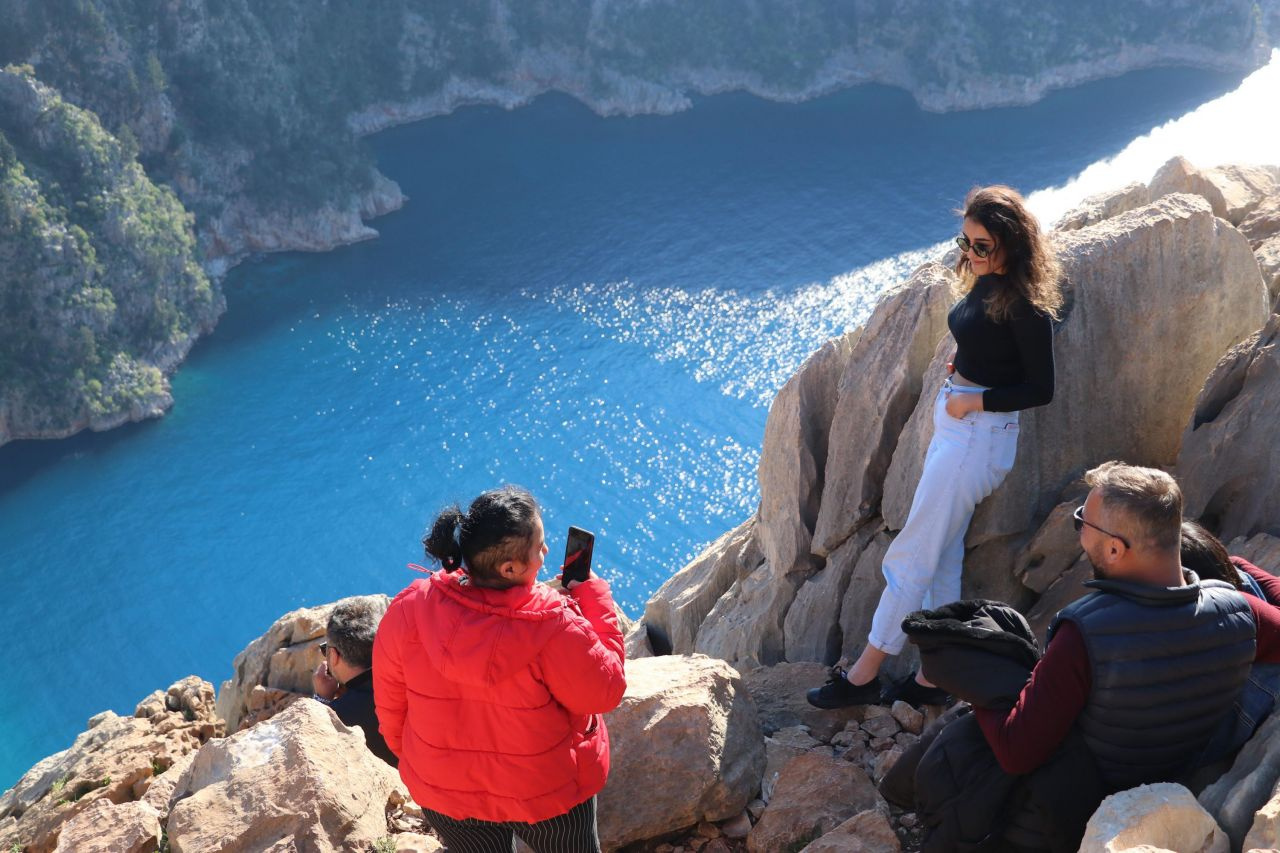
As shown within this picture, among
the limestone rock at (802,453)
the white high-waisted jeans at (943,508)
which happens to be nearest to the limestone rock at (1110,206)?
the limestone rock at (802,453)

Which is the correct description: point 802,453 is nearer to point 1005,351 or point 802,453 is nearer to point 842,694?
point 842,694

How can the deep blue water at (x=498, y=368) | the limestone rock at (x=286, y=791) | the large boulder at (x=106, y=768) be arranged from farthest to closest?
the deep blue water at (x=498, y=368) → the large boulder at (x=106, y=768) → the limestone rock at (x=286, y=791)

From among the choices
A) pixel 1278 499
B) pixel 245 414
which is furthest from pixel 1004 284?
pixel 245 414

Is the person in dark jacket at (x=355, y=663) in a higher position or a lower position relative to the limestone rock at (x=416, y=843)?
higher

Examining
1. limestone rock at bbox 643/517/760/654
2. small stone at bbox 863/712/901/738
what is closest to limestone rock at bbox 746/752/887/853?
small stone at bbox 863/712/901/738

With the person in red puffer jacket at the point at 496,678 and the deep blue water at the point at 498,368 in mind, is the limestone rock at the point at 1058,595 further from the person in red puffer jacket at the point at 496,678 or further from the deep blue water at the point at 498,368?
the deep blue water at the point at 498,368

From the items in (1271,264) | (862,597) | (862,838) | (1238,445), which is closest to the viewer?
(862,838)

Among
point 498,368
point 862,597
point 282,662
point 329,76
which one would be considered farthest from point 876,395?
point 329,76

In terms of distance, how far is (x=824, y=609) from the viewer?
9977 mm

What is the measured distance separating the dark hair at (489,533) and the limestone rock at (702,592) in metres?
7.78

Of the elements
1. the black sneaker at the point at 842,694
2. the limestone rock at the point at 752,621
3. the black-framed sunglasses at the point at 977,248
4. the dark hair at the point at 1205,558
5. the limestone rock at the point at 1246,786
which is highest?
the black-framed sunglasses at the point at 977,248

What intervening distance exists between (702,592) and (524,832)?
7.84m

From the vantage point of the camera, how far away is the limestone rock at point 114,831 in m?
7.21

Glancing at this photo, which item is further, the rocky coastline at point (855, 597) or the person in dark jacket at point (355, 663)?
the person in dark jacket at point (355, 663)
